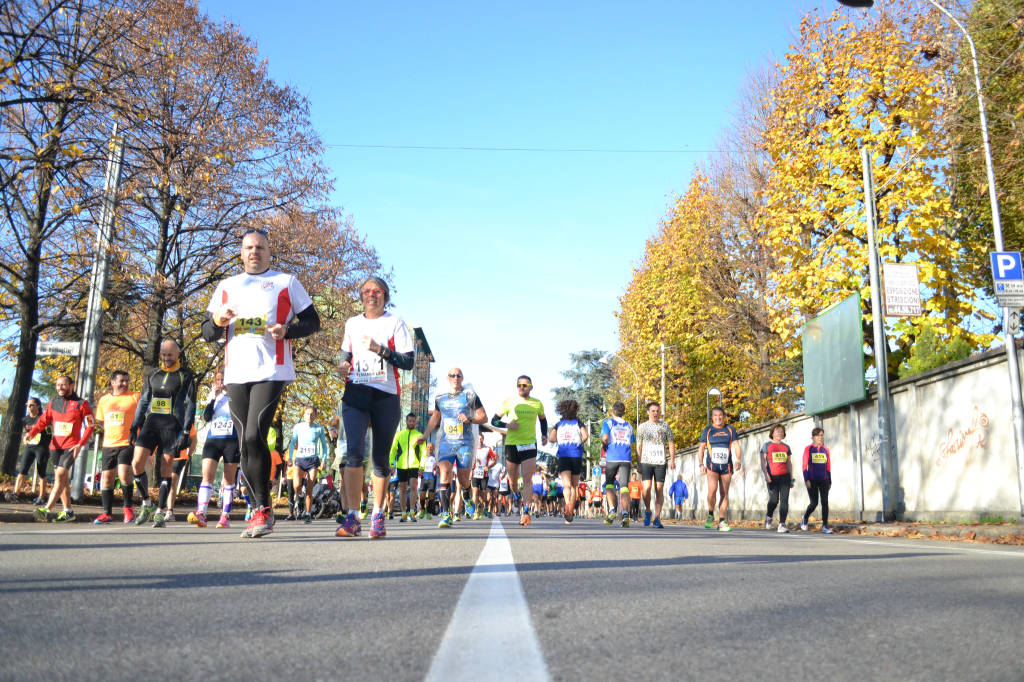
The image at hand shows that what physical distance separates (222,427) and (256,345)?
4.68m

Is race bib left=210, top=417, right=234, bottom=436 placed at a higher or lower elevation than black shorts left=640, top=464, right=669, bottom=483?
higher

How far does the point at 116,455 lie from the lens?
37.2ft

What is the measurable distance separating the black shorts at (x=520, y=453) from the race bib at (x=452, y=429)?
961 mm

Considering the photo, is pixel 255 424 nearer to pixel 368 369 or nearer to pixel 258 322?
pixel 258 322

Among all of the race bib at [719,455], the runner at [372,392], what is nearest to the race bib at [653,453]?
the race bib at [719,455]

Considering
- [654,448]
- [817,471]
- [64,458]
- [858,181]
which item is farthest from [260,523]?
[858,181]

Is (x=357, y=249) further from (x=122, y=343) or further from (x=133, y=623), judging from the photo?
(x=133, y=623)

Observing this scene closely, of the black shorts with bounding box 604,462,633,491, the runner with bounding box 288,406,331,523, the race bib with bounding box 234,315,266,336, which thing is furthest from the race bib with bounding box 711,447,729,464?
the race bib with bounding box 234,315,266,336

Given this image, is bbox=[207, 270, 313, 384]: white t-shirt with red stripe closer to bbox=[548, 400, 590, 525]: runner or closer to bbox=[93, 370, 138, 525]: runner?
bbox=[93, 370, 138, 525]: runner

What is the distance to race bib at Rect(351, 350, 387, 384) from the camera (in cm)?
782

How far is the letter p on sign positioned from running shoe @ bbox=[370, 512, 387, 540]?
9.47 m

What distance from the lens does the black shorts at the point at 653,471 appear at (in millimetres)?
15906

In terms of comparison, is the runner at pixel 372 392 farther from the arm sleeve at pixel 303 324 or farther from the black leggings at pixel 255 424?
the black leggings at pixel 255 424

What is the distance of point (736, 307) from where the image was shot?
29984 mm
